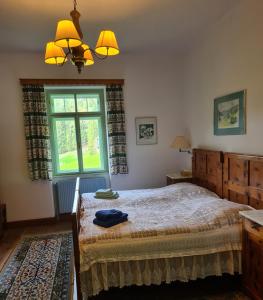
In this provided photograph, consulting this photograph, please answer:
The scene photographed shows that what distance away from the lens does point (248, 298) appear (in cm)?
196

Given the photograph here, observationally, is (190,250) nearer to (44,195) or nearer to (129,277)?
(129,277)

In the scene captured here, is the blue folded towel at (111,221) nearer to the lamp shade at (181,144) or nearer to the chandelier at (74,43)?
the chandelier at (74,43)

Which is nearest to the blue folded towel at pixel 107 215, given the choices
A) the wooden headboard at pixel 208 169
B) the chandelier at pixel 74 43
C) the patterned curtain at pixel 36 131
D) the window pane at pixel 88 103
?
the chandelier at pixel 74 43

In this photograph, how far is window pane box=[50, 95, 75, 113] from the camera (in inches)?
157

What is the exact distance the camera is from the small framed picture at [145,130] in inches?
163

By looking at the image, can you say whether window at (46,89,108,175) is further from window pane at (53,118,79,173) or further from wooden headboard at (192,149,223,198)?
wooden headboard at (192,149,223,198)

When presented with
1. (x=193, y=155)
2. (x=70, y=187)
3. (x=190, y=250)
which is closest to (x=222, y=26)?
(x=193, y=155)

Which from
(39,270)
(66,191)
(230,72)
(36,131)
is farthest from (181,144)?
(39,270)

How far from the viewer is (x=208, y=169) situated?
10.6 ft

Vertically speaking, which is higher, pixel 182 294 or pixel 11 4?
pixel 11 4

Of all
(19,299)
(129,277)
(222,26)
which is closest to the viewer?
(129,277)

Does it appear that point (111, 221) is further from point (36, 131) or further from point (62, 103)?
point (62, 103)

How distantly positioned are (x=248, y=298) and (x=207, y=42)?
122 inches

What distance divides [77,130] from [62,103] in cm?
53
